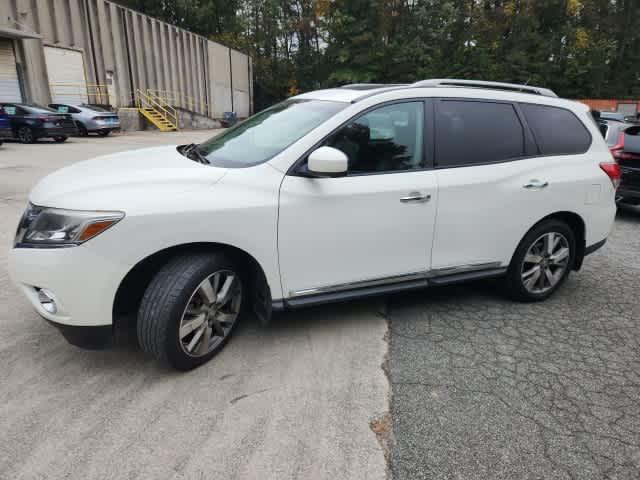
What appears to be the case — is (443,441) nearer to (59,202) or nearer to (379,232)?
(379,232)

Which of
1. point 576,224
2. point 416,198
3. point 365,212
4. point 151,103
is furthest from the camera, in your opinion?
point 151,103

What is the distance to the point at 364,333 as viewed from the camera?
3344mm

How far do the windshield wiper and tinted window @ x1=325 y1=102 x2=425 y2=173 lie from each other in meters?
0.87

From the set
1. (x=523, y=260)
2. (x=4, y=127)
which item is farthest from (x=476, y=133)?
(x=4, y=127)

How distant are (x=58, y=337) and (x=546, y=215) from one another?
12.6ft

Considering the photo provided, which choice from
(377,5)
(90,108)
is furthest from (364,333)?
(377,5)

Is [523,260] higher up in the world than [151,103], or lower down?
lower down

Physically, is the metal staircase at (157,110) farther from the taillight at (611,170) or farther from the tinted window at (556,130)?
the taillight at (611,170)

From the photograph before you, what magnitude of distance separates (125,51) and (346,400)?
28.2m

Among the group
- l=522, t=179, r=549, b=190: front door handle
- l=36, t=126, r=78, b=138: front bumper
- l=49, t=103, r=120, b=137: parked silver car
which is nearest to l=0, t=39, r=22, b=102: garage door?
l=49, t=103, r=120, b=137: parked silver car

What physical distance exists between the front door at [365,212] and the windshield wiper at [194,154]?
685 mm

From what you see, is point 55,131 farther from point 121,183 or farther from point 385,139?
point 385,139

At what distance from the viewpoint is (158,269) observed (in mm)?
2721

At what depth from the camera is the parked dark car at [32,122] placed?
15354mm
